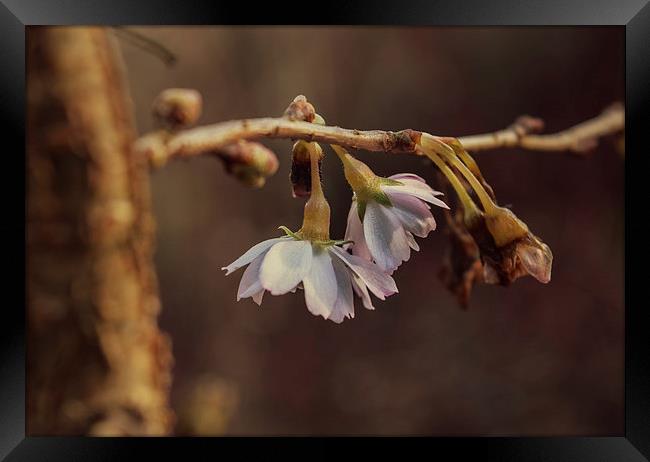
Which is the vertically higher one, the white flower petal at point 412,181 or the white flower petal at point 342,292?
the white flower petal at point 412,181

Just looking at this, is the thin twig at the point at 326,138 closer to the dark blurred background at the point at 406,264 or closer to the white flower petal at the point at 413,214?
the white flower petal at the point at 413,214

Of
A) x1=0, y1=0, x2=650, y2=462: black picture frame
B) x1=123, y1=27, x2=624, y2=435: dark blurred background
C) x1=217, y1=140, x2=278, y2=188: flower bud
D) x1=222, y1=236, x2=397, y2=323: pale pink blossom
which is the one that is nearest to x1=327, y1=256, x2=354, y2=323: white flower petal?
x1=222, y1=236, x2=397, y2=323: pale pink blossom

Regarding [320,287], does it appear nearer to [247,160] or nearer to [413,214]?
[413,214]

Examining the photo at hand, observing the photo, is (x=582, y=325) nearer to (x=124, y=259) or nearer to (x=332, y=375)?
(x=332, y=375)

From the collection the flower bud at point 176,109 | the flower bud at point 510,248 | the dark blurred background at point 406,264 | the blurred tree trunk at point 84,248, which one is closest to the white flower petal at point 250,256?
the flower bud at point 510,248

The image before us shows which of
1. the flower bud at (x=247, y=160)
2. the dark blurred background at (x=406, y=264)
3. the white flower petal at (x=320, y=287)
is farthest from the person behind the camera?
the dark blurred background at (x=406, y=264)

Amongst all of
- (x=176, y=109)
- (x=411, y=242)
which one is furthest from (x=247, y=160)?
(x=411, y=242)
